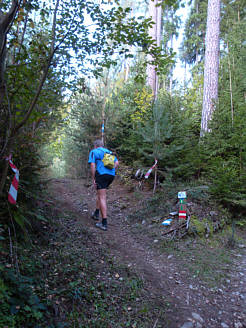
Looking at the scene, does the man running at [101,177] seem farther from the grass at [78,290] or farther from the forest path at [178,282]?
the grass at [78,290]

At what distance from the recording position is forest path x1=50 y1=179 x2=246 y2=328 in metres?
3.07

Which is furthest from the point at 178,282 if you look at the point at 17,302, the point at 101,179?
the point at 101,179

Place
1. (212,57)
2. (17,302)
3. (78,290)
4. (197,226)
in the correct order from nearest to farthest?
(17,302) → (78,290) → (197,226) → (212,57)

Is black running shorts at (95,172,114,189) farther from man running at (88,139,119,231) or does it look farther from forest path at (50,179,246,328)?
forest path at (50,179,246,328)

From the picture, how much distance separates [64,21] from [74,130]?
22.0 feet

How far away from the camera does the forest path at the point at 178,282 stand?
10.1 feet

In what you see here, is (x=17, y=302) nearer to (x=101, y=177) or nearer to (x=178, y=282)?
(x=178, y=282)

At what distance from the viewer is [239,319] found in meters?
3.10

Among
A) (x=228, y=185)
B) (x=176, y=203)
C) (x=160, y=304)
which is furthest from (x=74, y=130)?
(x=160, y=304)

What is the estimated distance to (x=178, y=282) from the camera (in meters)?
3.91

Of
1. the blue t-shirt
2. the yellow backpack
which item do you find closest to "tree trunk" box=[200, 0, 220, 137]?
the yellow backpack

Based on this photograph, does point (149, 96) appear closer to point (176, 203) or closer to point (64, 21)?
point (176, 203)

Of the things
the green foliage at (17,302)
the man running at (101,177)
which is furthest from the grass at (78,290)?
the man running at (101,177)

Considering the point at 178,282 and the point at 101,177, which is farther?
the point at 101,177
